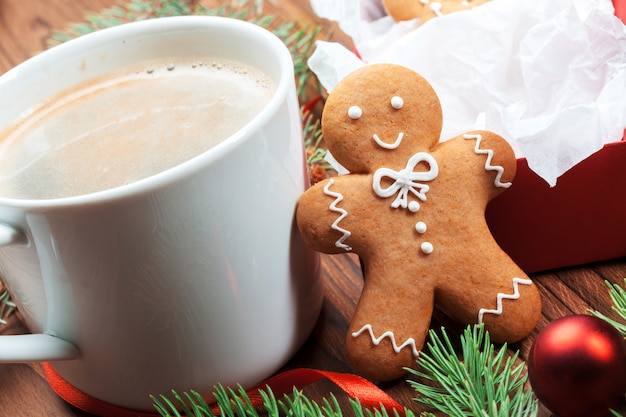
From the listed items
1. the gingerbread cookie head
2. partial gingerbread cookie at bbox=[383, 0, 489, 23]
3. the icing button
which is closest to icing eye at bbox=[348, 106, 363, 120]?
the gingerbread cookie head

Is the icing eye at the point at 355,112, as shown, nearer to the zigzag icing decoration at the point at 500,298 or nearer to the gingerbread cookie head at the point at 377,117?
the gingerbread cookie head at the point at 377,117

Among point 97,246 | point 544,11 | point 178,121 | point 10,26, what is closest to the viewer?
point 97,246

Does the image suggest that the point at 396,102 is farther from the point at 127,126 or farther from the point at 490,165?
the point at 127,126

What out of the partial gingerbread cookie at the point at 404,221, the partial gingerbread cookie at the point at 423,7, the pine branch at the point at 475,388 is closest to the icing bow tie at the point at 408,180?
the partial gingerbread cookie at the point at 404,221

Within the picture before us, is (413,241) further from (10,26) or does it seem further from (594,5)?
(10,26)

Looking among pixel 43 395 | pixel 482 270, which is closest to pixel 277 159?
pixel 482 270
